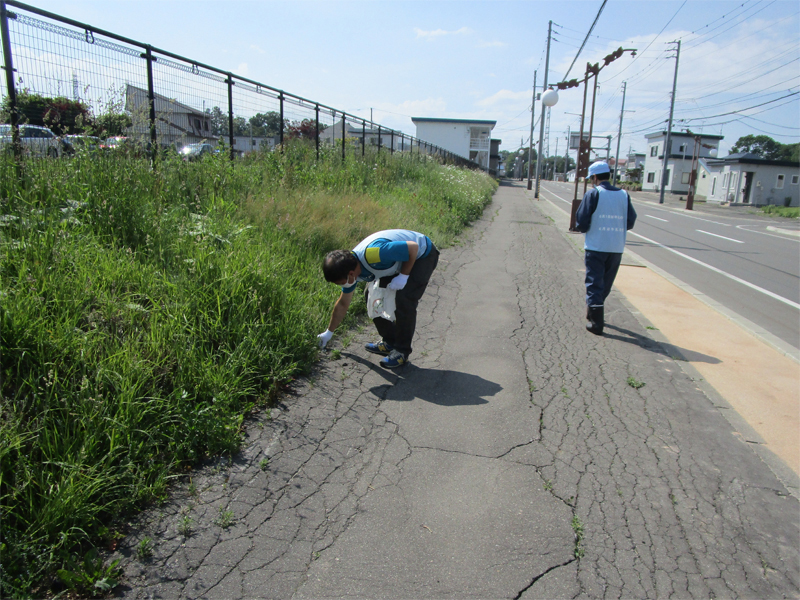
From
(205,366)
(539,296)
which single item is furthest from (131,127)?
(539,296)

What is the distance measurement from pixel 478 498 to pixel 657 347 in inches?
144

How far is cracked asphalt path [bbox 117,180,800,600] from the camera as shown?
2.35 m

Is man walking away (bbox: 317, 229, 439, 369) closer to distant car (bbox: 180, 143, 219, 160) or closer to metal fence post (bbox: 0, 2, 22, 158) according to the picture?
metal fence post (bbox: 0, 2, 22, 158)

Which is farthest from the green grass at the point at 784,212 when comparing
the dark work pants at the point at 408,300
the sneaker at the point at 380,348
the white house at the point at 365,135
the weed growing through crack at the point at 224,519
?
the weed growing through crack at the point at 224,519

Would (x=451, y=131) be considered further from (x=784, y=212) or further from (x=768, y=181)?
(x=784, y=212)

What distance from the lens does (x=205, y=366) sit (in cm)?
351

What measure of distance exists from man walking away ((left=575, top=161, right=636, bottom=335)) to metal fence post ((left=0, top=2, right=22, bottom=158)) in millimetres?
5606

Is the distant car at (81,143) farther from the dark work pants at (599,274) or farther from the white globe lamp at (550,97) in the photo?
the white globe lamp at (550,97)

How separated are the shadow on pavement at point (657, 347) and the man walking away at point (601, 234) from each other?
0.90ft

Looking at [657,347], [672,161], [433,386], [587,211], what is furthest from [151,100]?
[672,161]

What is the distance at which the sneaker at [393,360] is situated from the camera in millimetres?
4617

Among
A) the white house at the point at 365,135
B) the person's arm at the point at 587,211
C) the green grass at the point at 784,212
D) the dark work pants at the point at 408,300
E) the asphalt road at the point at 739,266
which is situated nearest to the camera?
the dark work pants at the point at 408,300

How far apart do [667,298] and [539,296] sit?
2100mm

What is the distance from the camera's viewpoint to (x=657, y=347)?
18.4 ft
